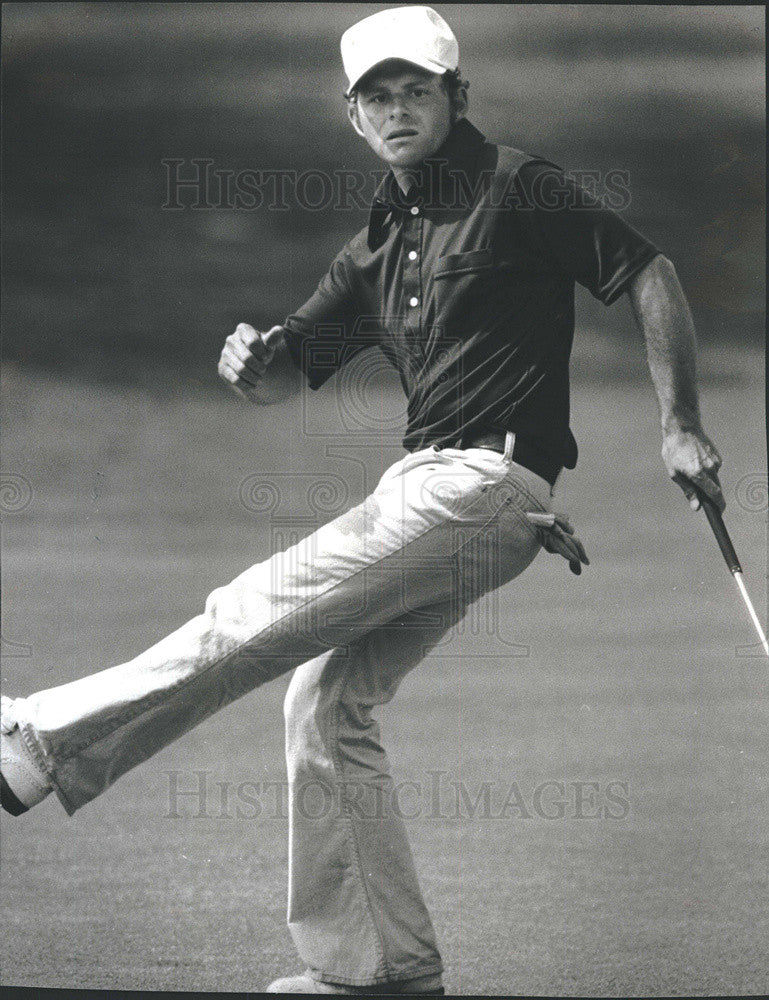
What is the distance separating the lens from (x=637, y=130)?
364cm

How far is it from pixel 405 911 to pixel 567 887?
429mm

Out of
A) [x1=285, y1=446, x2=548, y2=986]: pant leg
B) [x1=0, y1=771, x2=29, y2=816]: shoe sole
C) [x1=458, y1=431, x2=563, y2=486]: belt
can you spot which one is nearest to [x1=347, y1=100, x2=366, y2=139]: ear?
[x1=458, y1=431, x2=563, y2=486]: belt

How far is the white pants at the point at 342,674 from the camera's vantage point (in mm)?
3029

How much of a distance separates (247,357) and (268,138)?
574mm

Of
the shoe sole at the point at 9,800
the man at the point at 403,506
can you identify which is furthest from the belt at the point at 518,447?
the shoe sole at the point at 9,800

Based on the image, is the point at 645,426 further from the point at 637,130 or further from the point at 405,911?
the point at 405,911

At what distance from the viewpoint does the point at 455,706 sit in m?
3.65

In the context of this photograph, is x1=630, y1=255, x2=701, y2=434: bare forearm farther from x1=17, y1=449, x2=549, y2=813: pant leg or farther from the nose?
the nose

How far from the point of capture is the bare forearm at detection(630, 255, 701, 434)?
3.13 m

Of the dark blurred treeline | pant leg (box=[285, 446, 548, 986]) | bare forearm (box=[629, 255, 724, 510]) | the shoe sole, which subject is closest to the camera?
the shoe sole

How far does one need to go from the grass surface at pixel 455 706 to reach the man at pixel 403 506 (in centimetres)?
28

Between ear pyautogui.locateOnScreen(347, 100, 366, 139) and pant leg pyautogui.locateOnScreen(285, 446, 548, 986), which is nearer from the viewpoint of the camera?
pant leg pyautogui.locateOnScreen(285, 446, 548, 986)

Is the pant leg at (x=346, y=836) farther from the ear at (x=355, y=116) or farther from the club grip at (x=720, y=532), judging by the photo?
the ear at (x=355, y=116)

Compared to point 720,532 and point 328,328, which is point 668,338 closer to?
point 720,532
